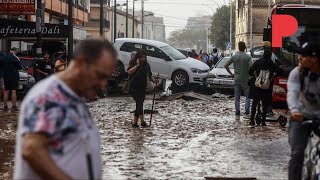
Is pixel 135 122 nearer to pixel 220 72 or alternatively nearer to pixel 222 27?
pixel 220 72

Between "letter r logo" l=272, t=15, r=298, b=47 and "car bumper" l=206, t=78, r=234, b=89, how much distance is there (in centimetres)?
838

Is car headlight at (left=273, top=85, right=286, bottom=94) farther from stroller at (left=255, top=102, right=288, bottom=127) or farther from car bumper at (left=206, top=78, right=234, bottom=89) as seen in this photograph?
car bumper at (left=206, top=78, right=234, bottom=89)

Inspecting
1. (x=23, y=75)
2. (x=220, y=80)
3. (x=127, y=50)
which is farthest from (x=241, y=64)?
(x=127, y=50)

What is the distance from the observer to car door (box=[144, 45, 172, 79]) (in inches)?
1017

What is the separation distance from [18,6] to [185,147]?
62.5 feet

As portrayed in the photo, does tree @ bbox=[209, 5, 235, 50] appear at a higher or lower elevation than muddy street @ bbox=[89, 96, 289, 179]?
higher

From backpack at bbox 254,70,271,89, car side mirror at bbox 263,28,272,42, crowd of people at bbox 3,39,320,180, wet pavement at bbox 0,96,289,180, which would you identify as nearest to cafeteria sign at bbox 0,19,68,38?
wet pavement at bbox 0,96,289,180

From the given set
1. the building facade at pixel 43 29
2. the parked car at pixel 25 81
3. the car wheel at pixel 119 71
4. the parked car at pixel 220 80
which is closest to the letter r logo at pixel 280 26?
the parked car at pixel 220 80

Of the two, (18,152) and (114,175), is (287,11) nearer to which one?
(114,175)

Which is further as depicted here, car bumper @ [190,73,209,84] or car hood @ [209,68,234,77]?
car bumper @ [190,73,209,84]

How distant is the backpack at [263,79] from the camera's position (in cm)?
1429

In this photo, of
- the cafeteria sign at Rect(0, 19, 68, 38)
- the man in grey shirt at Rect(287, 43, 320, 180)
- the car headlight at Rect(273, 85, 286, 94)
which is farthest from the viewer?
the cafeteria sign at Rect(0, 19, 68, 38)

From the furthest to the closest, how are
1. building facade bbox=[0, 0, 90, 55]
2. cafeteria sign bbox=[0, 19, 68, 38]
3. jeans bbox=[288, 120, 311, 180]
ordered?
building facade bbox=[0, 0, 90, 55]
cafeteria sign bbox=[0, 19, 68, 38]
jeans bbox=[288, 120, 311, 180]

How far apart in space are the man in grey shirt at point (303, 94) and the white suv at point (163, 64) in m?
19.3
